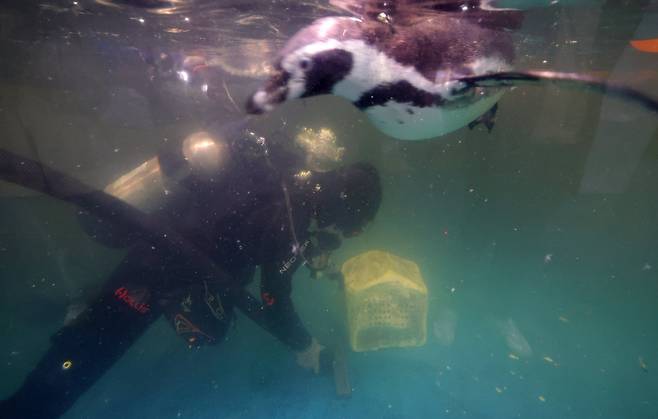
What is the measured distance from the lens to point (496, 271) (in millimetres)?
13422

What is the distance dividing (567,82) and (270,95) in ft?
6.25

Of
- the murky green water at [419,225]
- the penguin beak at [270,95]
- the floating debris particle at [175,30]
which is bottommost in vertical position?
the murky green water at [419,225]

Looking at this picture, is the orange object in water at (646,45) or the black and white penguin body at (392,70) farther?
the orange object in water at (646,45)

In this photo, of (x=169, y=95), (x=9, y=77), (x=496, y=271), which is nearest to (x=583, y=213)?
(x=496, y=271)


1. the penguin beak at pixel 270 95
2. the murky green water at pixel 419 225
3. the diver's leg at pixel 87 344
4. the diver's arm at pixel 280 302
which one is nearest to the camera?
the penguin beak at pixel 270 95

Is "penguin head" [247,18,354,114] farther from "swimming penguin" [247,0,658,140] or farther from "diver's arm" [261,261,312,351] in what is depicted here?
"diver's arm" [261,261,312,351]

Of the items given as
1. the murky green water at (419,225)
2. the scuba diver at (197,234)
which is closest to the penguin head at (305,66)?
the scuba diver at (197,234)

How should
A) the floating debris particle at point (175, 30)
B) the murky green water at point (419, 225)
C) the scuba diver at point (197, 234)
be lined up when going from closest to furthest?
the scuba diver at point (197, 234) → the murky green water at point (419, 225) → the floating debris particle at point (175, 30)

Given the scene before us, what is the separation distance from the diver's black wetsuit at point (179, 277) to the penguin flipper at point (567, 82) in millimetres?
3439

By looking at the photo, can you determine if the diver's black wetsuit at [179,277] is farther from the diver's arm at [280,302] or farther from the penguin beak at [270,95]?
the penguin beak at [270,95]

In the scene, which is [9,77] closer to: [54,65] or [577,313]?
[54,65]

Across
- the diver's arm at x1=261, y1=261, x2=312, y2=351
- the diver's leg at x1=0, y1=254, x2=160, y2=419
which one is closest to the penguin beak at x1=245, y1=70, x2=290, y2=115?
the diver's arm at x1=261, y1=261, x2=312, y2=351

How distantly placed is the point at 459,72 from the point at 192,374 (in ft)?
30.5

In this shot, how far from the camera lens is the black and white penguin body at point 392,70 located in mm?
2508
